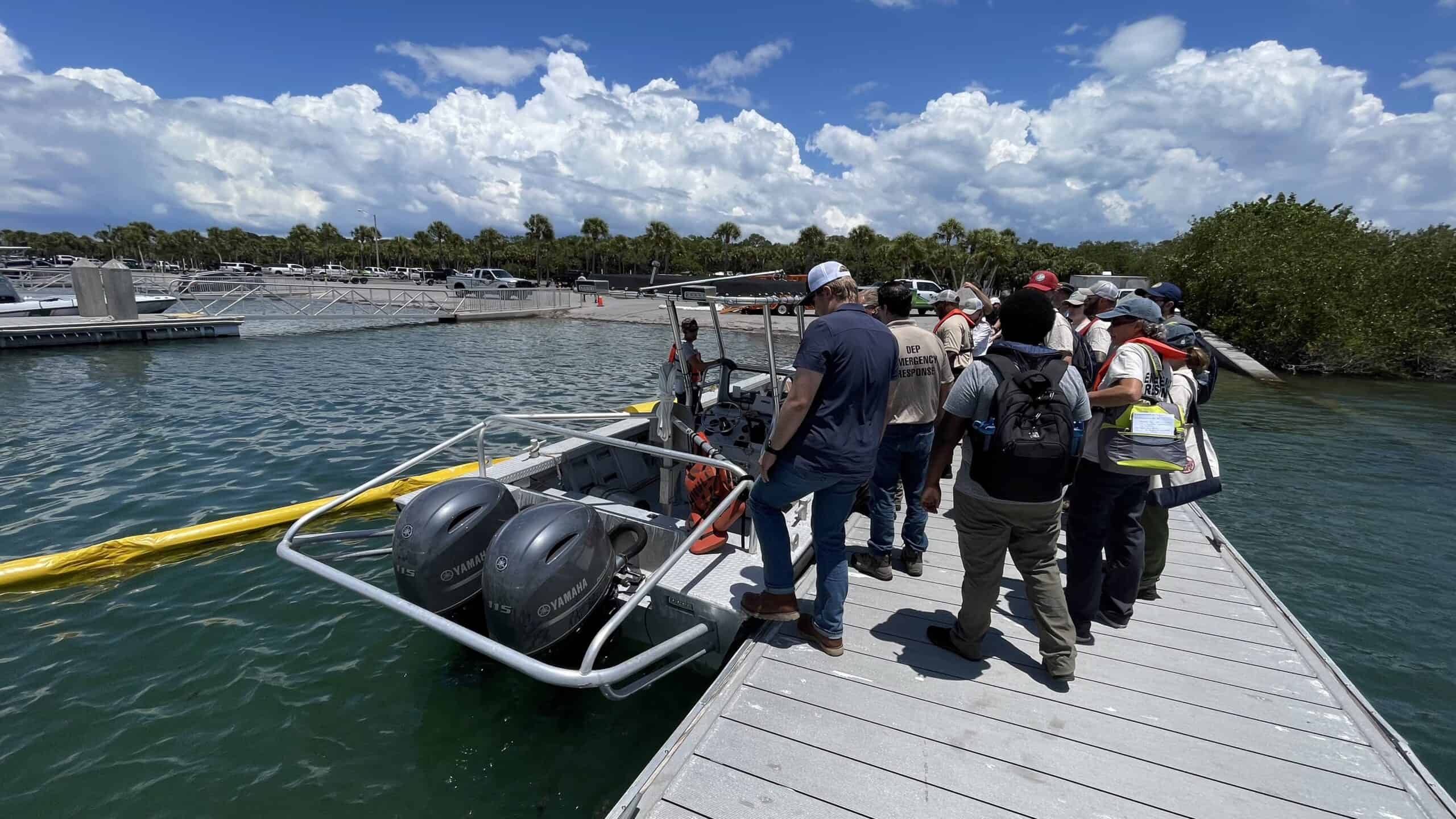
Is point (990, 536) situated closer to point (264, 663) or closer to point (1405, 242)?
point (264, 663)

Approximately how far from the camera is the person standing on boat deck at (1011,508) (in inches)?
113

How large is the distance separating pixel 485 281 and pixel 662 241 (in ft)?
85.5

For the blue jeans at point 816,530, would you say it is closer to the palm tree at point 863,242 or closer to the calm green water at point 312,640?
the calm green water at point 312,640

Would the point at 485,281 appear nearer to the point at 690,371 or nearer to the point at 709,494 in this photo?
the point at 690,371

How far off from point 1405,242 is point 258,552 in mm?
37145

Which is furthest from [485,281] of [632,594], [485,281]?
[632,594]

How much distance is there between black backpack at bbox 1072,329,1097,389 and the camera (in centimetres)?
449

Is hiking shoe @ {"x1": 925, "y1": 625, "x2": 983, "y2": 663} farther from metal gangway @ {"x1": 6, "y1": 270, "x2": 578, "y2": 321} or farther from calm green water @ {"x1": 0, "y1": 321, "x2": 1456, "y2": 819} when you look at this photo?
metal gangway @ {"x1": 6, "y1": 270, "x2": 578, "y2": 321}

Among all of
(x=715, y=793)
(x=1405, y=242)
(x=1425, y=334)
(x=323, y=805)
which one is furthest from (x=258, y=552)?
(x=1405, y=242)

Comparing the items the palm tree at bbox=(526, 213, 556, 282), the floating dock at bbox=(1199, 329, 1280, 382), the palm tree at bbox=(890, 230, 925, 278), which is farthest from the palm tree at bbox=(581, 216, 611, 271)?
the floating dock at bbox=(1199, 329, 1280, 382)

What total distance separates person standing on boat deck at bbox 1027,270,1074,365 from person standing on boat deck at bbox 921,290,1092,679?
122 mm

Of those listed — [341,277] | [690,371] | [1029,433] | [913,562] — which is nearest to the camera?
[1029,433]

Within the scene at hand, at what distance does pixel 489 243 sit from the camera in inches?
3300

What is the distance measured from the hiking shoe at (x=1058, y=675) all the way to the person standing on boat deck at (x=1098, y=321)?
235 cm
